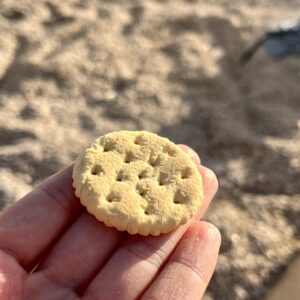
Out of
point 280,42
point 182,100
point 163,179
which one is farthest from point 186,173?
point 280,42

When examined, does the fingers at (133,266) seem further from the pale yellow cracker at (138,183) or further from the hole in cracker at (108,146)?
the hole in cracker at (108,146)

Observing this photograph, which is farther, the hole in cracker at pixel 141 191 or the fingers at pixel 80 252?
the hole in cracker at pixel 141 191

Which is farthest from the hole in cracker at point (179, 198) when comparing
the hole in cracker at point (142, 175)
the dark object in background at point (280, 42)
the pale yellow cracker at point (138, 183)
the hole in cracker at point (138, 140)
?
the dark object in background at point (280, 42)

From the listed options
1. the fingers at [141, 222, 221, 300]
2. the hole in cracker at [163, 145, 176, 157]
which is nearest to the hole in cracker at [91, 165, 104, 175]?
the hole in cracker at [163, 145, 176, 157]

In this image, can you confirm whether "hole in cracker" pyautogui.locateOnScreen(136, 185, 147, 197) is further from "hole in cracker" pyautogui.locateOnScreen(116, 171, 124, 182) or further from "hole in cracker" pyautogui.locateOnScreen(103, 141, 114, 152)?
"hole in cracker" pyautogui.locateOnScreen(103, 141, 114, 152)

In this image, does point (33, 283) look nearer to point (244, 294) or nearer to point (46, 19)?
point (244, 294)

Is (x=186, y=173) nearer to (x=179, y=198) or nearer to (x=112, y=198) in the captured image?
(x=179, y=198)
